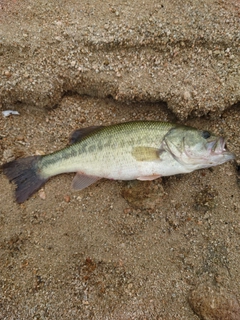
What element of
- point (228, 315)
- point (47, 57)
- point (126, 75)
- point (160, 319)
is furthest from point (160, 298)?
point (47, 57)

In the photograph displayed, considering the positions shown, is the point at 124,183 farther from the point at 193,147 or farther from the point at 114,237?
the point at 193,147

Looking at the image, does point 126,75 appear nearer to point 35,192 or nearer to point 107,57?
point 107,57

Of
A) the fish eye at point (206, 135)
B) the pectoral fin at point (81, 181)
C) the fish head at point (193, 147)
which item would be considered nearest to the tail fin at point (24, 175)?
the pectoral fin at point (81, 181)

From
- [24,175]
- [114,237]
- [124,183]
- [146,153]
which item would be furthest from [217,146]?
[24,175]

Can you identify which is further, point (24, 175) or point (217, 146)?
point (24, 175)

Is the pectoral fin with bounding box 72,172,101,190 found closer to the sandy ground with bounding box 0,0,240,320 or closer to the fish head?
the sandy ground with bounding box 0,0,240,320

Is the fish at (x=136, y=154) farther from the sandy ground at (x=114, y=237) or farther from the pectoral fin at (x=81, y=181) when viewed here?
the sandy ground at (x=114, y=237)

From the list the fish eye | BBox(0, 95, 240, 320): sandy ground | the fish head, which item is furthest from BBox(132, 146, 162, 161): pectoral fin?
the fish eye
